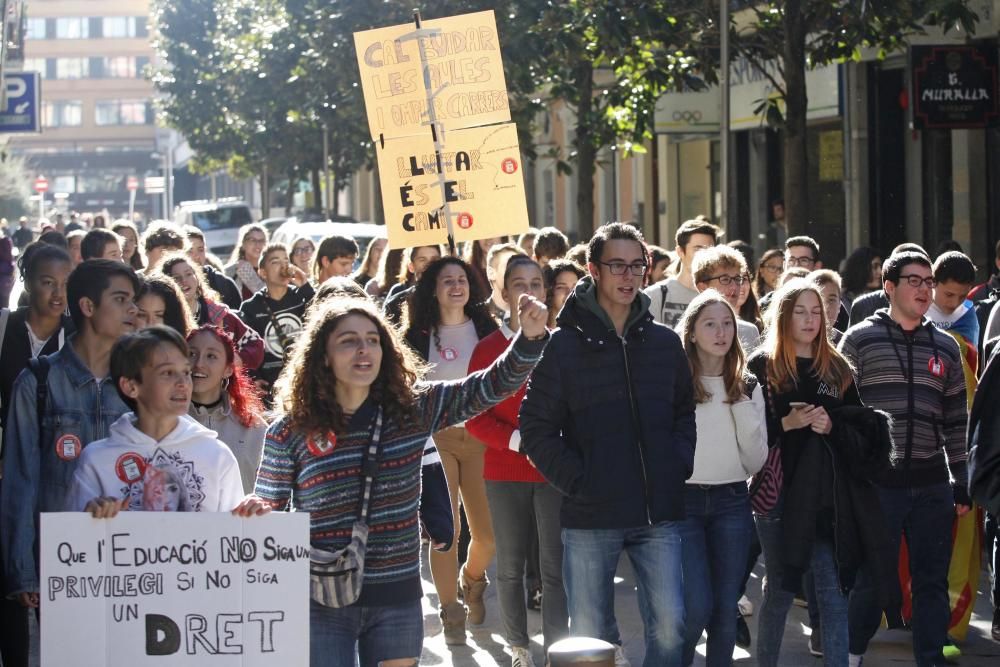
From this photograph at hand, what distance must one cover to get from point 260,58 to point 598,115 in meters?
16.1

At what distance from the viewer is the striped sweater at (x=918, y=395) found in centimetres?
757

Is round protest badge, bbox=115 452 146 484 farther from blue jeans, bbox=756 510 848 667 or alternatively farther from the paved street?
the paved street

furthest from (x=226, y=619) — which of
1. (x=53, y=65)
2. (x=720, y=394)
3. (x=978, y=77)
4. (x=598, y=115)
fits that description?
(x=53, y=65)

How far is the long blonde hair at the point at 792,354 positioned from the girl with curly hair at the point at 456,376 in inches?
72.1

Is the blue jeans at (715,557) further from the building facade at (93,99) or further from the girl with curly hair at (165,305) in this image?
the building facade at (93,99)

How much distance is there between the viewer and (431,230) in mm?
10164

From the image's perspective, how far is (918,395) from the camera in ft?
24.9

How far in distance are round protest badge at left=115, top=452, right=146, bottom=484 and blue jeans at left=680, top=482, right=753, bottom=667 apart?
7.37ft

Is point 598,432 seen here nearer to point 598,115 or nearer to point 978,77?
point 978,77

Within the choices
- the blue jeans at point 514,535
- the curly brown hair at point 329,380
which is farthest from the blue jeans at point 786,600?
the curly brown hair at point 329,380

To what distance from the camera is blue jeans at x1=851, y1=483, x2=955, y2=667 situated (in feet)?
24.6

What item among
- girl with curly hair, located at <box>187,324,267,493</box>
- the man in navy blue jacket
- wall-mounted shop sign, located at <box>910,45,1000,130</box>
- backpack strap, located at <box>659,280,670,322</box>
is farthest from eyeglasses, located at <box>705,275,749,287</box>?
wall-mounted shop sign, located at <box>910,45,1000,130</box>

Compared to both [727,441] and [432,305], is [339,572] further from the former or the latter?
[432,305]

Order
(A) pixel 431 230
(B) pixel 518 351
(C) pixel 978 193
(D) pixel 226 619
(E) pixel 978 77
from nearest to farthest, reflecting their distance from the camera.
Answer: (D) pixel 226 619 → (B) pixel 518 351 → (A) pixel 431 230 → (E) pixel 978 77 → (C) pixel 978 193
